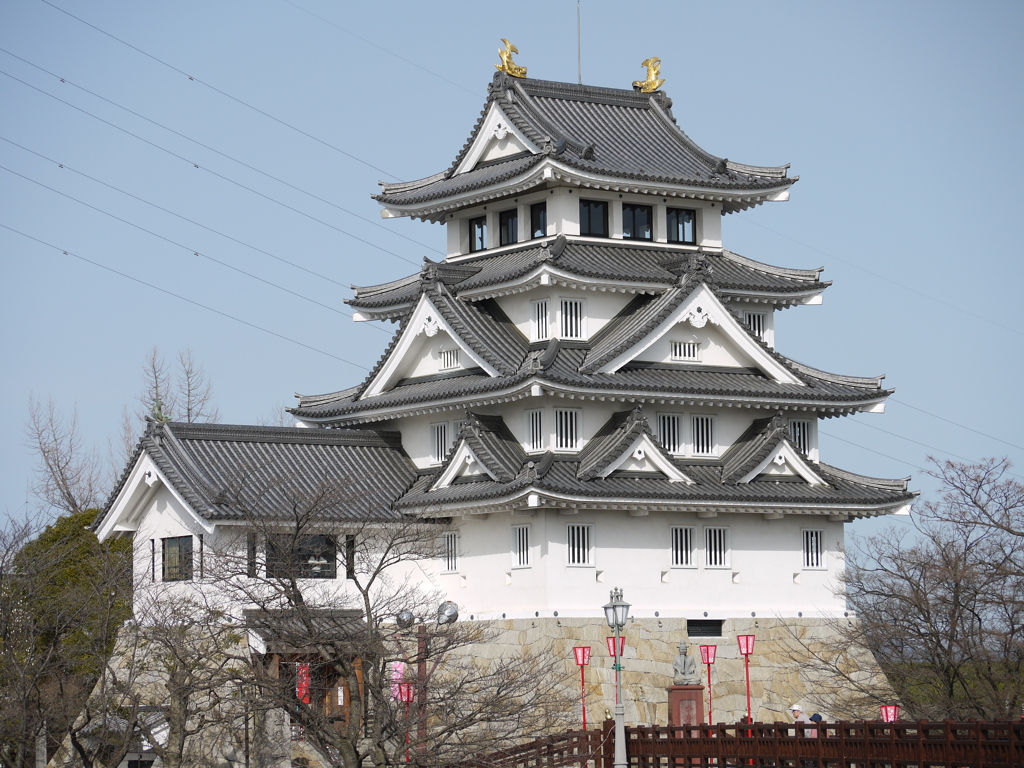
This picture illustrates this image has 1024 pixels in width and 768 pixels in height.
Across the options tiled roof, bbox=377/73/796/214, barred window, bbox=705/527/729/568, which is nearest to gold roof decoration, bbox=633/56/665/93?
tiled roof, bbox=377/73/796/214

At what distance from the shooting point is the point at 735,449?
124ft

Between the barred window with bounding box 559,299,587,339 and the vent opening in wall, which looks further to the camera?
the barred window with bounding box 559,299,587,339

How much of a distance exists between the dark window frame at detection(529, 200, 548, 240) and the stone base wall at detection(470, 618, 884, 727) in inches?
412

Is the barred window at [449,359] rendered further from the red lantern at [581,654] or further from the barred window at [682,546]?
the red lantern at [581,654]

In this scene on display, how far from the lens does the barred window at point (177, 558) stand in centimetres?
3538

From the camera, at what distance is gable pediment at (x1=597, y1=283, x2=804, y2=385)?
36.7 metres

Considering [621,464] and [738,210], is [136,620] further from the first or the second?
[738,210]

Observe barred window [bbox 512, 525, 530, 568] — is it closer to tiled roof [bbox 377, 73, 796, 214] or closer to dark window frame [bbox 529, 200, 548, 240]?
dark window frame [bbox 529, 200, 548, 240]

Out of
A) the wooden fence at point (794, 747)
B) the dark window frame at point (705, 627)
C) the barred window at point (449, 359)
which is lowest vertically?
the wooden fence at point (794, 747)

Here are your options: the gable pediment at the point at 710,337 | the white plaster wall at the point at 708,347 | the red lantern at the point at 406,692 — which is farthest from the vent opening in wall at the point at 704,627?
the red lantern at the point at 406,692

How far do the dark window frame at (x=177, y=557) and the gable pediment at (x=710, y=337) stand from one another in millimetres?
10649

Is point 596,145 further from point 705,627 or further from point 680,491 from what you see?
point 705,627

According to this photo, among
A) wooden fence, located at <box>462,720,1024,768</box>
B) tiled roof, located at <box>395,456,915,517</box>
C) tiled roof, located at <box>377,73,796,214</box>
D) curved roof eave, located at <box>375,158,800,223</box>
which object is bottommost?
wooden fence, located at <box>462,720,1024,768</box>

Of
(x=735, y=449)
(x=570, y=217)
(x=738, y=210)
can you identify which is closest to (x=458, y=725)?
(x=735, y=449)
